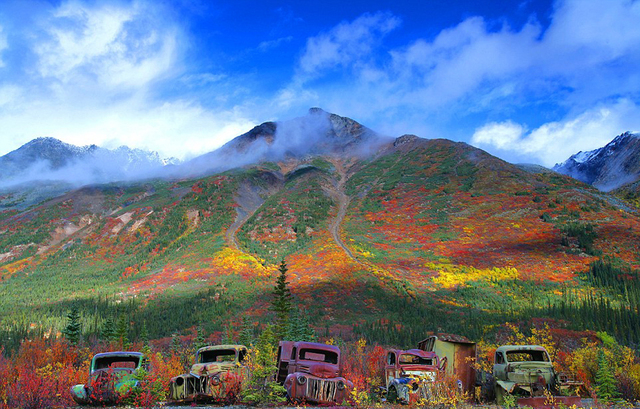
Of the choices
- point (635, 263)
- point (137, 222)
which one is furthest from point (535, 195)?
point (137, 222)

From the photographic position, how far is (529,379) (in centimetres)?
1566

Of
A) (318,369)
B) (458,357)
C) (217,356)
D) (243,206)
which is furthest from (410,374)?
(243,206)

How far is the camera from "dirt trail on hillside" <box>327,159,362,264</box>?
7981 centimetres

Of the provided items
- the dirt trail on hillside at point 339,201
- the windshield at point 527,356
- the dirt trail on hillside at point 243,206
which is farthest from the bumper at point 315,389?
the dirt trail on hillside at point 243,206

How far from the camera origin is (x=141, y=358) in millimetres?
15945

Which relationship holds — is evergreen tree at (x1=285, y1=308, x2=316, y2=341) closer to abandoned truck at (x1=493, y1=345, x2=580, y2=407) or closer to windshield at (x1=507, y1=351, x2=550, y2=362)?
windshield at (x1=507, y1=351, x2=550, y2=362)

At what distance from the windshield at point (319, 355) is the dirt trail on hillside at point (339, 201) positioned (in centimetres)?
5114

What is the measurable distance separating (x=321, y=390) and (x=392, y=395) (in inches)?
163

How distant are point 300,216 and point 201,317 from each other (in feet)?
170

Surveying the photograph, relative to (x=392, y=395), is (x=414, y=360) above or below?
above

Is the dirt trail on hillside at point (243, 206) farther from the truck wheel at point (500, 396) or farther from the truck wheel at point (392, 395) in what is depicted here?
the truck wheel at point (500, 396)

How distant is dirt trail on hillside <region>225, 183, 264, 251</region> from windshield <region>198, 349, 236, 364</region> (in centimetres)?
6706

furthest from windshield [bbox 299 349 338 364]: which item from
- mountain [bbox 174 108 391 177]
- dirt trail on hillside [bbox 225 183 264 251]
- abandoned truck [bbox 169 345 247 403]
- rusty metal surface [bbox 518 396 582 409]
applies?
mountain [bbox 174 108 391 177]

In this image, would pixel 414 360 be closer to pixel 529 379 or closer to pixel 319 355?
pixel 529 379
